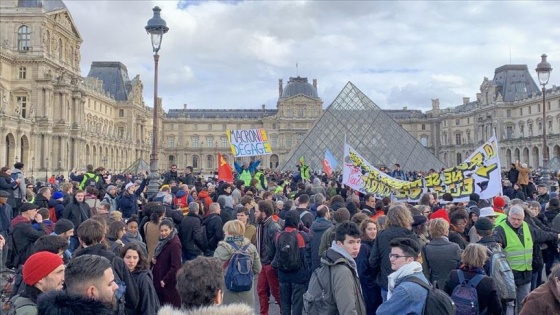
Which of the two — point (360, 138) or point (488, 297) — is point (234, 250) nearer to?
point (488, 297)

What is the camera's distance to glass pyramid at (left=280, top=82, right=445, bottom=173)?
32812 millimetres

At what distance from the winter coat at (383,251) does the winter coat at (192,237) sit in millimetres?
2632

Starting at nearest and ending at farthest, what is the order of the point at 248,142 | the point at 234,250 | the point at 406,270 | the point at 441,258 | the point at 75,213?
1. the point at 406,270
2. the point at 441,258
3. the point at 234,250
4. the point at 75,213
5. the point at 248,142

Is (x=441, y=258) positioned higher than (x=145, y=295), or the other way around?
(x=441, y=258)

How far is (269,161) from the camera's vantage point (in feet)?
241

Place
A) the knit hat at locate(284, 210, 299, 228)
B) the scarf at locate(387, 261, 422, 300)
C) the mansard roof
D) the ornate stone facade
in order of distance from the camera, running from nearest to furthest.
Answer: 1. the scarf at locate(387, 261, 422, 300)
2. the knit hat at locate(284, 210, 299, 228)
3. the ornate stone facade
4. the mansard roof

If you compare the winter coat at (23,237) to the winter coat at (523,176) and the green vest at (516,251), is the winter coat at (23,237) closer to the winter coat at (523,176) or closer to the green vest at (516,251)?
the green vest at (516,251)

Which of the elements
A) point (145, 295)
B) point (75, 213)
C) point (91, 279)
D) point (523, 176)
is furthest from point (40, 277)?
point (523, 176)

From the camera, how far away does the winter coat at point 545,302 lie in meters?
2.57

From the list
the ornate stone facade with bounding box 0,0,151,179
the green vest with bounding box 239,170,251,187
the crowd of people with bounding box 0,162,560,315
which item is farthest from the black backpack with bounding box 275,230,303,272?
the ornate stone facade with bounding box 0,0,151,179

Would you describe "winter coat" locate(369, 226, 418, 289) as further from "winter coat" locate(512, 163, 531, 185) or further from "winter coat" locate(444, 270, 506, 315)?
"winter coat" locate(512, 163, 531, 185)

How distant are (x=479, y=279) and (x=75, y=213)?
5.80m

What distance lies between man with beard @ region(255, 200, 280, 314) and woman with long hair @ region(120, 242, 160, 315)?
2413mm

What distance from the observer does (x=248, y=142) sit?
1827cm
